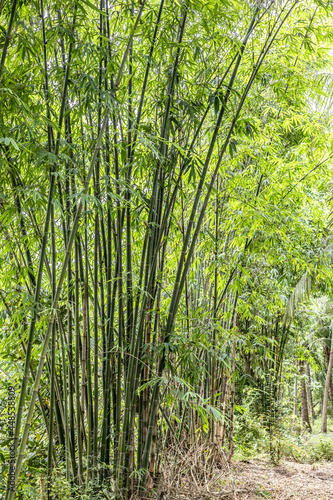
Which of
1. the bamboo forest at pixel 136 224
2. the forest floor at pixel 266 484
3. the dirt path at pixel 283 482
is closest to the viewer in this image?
the bamboo forest at pixel 136 224

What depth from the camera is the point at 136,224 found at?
2.30m

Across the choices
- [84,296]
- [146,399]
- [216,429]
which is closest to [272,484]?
[216,429]

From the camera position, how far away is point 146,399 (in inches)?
85.9

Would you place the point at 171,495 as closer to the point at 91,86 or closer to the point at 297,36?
the point at 91,86

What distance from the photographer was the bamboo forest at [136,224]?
6.05ft

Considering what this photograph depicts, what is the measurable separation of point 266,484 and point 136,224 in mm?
2668

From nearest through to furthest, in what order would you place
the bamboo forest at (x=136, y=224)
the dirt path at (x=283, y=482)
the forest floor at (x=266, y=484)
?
the bamboo forest at (x=136, y=224) < the forest floor at (x=266, y=484) < the dirt path at (x=283, y=482)

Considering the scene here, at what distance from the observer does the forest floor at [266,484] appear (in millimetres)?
2492

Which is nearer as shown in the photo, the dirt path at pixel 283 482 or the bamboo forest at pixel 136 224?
the bamboo forest at pixel 136 224

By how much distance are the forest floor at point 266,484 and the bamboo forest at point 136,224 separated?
0.02 meters

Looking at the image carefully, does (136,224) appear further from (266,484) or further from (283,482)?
(283,482)

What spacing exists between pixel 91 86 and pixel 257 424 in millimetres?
4878

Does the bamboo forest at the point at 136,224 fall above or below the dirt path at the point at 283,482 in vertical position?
above

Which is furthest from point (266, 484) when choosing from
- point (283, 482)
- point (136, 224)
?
point (136, 224)
